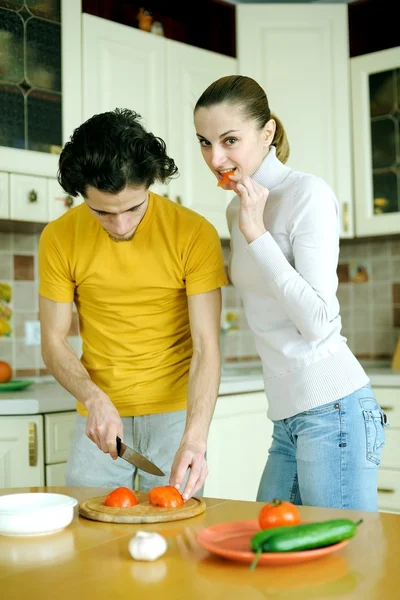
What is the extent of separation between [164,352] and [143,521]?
64 cm

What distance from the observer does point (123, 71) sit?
10.4ft

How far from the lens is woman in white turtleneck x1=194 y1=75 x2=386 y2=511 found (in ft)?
5.13

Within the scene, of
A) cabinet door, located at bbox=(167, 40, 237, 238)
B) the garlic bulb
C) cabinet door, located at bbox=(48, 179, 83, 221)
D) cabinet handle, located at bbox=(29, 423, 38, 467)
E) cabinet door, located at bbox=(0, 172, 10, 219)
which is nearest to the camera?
the garlic bulb

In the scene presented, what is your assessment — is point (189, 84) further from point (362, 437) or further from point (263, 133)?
point (362, 437)

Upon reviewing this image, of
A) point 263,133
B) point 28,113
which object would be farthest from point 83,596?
point 28,113

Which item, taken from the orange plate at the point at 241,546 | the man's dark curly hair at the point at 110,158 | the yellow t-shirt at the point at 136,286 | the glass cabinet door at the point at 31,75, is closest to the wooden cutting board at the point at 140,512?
the orange plate at the point at 241,546

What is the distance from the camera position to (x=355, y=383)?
1.62m

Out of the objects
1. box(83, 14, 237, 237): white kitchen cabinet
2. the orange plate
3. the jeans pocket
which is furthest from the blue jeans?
box(83, 14, 237, 237): white kitchen cabinet

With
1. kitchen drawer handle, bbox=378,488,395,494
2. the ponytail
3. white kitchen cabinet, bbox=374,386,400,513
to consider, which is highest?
the ponytail

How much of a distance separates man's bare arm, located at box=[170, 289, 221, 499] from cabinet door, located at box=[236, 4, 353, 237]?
1856mm

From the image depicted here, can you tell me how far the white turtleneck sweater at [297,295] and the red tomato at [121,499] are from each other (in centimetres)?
40

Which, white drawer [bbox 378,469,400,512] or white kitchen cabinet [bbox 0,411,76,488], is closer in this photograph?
white kitchen cabinet [bbox 0,411,76,488]

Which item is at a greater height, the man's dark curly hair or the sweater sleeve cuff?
the man's dark curly hair

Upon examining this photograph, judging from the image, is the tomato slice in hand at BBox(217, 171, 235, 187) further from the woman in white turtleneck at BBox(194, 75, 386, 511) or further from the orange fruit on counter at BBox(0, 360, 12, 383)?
the orange fruit on counter at BBox(0, 360, 12, 383)
